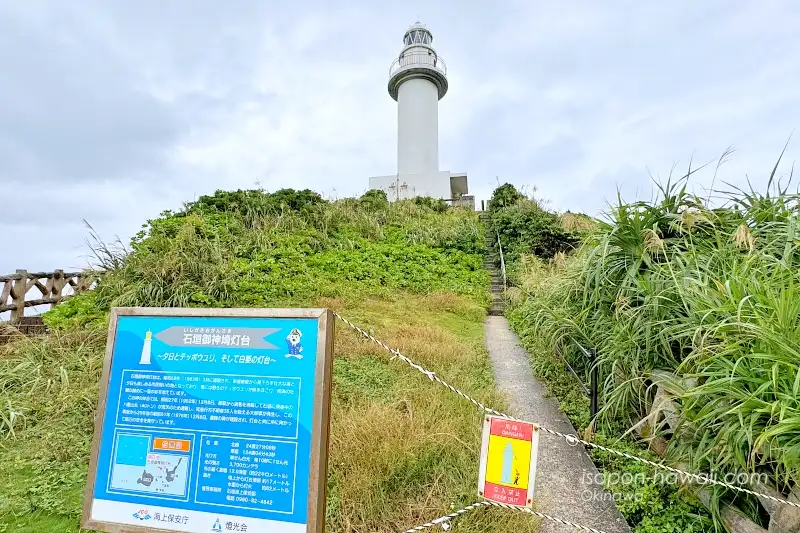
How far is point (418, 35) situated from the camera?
2406 centimetres

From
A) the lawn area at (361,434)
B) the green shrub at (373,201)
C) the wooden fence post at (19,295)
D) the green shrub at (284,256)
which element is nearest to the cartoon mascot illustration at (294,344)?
the lawn area at (361,434)

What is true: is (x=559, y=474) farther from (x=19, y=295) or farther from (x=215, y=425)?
(x=19, y=295)

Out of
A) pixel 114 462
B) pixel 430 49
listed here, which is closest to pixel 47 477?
pixel 114 462

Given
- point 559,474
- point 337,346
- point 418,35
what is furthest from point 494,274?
point 418,35

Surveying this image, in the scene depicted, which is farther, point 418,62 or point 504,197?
point 418,62

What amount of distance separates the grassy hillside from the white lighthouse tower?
9.27m

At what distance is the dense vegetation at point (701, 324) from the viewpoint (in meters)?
1.98

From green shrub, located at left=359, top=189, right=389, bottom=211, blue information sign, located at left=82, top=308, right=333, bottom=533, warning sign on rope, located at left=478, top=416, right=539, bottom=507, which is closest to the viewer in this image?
blue information sign, located at left=82, top=308, right=333, bottom=533

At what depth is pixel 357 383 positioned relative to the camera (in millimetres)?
4215

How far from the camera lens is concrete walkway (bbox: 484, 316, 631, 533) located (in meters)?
2.55

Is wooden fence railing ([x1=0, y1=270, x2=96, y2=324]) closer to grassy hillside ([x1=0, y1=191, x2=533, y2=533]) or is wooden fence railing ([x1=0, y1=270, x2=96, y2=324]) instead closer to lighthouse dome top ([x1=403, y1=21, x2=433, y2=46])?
grassy hillside ([x1=0, y1=191, x2=533, y2=533])

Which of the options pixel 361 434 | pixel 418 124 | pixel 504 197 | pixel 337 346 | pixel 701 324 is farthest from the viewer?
pixel 418 124

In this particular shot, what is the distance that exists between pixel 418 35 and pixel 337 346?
2358 centimetres

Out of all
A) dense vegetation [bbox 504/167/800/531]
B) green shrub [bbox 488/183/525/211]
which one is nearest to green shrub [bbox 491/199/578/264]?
green shrub [bbox 488/183/525/211]
